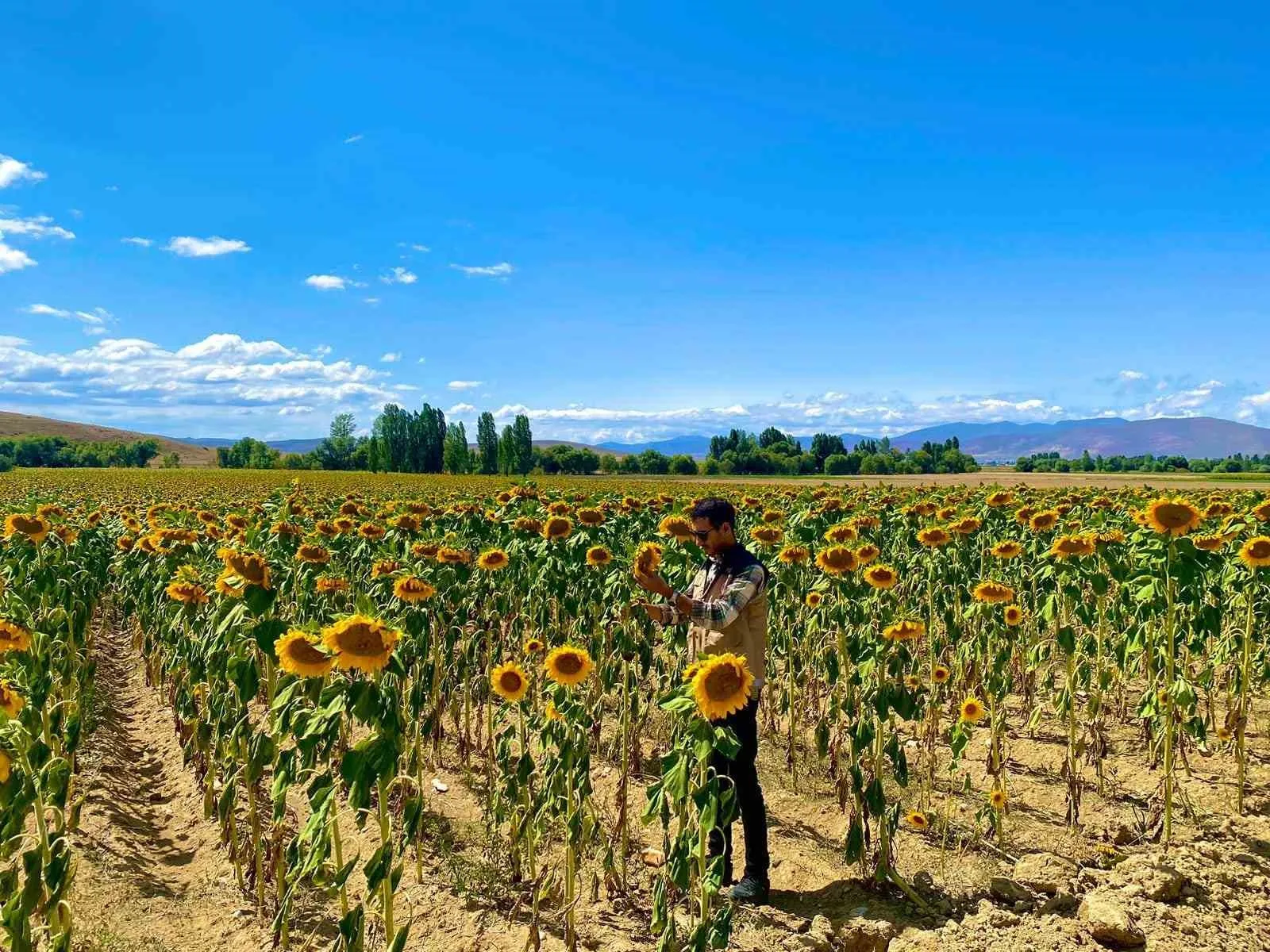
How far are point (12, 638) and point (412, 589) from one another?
2.12 metres

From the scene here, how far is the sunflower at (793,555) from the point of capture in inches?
294

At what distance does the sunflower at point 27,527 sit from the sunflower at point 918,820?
735 cm

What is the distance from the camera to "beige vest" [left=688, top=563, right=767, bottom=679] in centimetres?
450

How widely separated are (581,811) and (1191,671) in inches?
261

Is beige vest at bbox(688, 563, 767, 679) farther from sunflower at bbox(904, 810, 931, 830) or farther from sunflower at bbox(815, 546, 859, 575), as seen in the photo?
sunflower at bbox(904, 810, 931, 830)

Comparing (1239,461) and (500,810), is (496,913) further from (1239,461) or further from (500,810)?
(1239,461)

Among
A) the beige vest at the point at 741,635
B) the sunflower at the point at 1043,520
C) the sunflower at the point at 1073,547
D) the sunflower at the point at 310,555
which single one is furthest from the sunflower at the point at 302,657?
the sunflower at the point at 1043,520

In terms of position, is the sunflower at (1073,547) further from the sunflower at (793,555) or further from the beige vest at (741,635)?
the beige vest at (741,635)

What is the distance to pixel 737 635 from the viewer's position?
4500 millimetres

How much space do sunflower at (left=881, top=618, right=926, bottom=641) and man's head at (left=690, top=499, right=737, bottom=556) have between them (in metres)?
1.41

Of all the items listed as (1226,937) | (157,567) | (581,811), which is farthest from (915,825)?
(157,567)

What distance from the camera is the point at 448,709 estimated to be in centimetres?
796

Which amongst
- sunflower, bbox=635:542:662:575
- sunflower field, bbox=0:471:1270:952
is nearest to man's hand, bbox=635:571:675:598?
sunflower, bbox=635:542:662:575

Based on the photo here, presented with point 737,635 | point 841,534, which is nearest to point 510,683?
point 737,635
